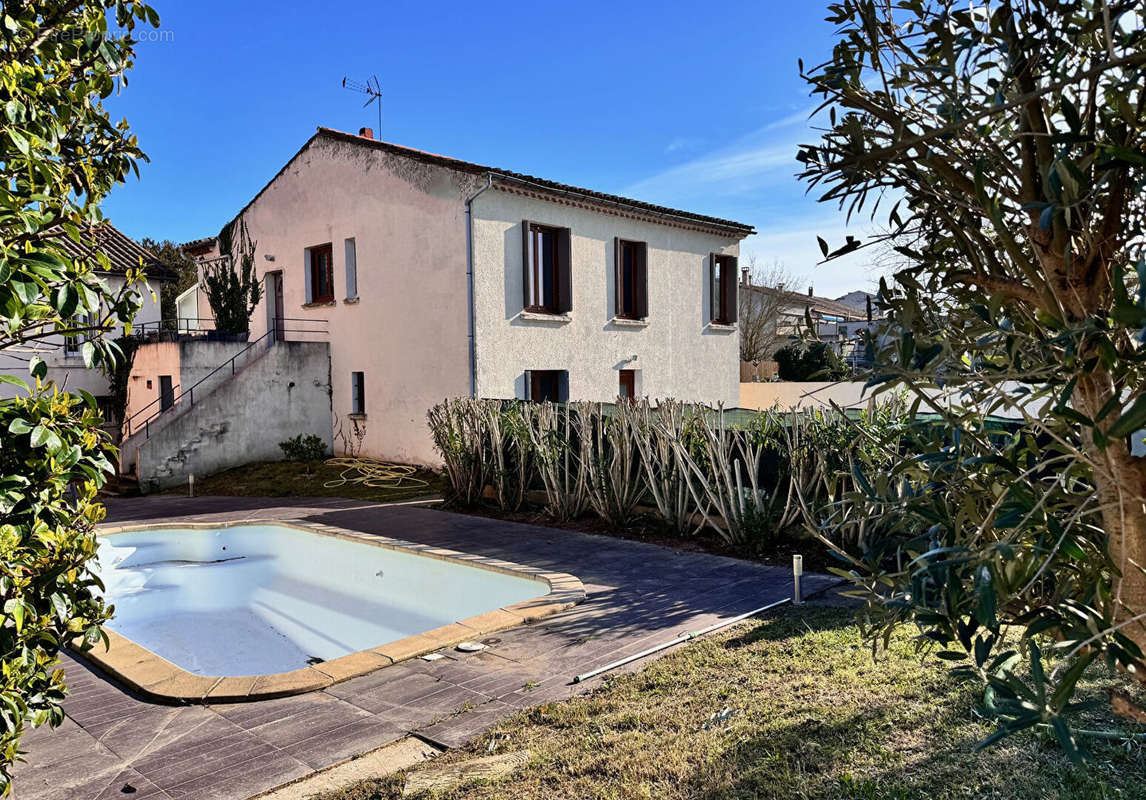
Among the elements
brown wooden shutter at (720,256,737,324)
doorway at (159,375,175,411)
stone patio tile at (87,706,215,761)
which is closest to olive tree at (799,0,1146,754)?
stone patio tile at (87,706,215,761)

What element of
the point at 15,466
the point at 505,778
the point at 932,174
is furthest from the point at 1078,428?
the point at 15,466

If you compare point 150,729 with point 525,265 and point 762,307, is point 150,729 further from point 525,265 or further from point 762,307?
point 762,307

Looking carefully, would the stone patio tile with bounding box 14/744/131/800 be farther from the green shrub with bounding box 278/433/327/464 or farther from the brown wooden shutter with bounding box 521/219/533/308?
the green shrub with bounding box 278/433/327/464

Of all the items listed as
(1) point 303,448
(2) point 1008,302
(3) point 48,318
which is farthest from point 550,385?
(2) point 1008,302

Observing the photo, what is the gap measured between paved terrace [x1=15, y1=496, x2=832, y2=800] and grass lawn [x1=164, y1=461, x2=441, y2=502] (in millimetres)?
7410

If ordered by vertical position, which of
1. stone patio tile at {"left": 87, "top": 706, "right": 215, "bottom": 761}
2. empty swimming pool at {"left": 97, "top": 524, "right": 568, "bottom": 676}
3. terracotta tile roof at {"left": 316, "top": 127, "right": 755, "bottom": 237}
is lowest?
empty swimming pool at {"left": 97, "top": 524, "right": 568, "bottom": 676}

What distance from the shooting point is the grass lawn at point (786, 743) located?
2.99 m

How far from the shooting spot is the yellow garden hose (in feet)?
48.1

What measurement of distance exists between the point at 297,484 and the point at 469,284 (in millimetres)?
5262

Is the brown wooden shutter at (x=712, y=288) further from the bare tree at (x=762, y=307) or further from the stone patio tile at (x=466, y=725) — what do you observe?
the stone patio tile at (x=466, y=725)

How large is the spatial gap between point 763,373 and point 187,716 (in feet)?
78.0

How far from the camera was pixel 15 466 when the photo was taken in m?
2.36

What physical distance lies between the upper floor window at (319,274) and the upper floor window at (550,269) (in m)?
5.38

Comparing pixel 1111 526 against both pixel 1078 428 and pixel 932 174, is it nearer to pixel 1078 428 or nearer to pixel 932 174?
pixel 1078 428
